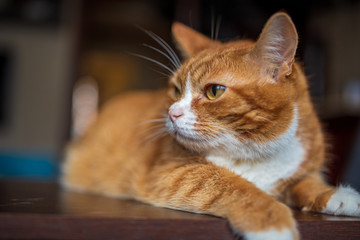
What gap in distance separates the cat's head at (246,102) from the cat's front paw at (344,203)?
184 mm

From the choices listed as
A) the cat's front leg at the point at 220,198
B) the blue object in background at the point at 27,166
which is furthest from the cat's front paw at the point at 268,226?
the blue object in background at the point at 27,166

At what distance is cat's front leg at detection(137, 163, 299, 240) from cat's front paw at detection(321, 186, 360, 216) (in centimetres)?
19

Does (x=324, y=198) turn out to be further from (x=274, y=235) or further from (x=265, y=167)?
(x=274, y=235)

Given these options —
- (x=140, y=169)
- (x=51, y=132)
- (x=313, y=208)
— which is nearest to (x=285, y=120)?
(x=313, y=208)

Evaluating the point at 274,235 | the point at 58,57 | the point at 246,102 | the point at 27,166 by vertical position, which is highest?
the point at 58,57

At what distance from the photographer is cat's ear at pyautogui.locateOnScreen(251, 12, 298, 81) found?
2.85 feet

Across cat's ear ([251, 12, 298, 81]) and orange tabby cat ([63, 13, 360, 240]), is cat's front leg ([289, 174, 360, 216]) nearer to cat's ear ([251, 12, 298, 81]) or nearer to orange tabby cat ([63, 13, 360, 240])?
orange tabby cat ([63, 13, 360, 240])

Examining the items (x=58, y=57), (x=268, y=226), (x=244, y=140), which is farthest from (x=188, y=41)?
(x=58, y=57)

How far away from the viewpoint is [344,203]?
2.85 ft

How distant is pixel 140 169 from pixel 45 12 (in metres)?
4.39

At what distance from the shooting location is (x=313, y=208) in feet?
3.02

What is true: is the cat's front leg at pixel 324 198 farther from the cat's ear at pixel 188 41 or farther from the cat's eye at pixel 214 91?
the cat's ear at pixel 188 41

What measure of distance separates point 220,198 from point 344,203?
0.31 metres

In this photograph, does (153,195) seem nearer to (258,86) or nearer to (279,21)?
(258,86)
